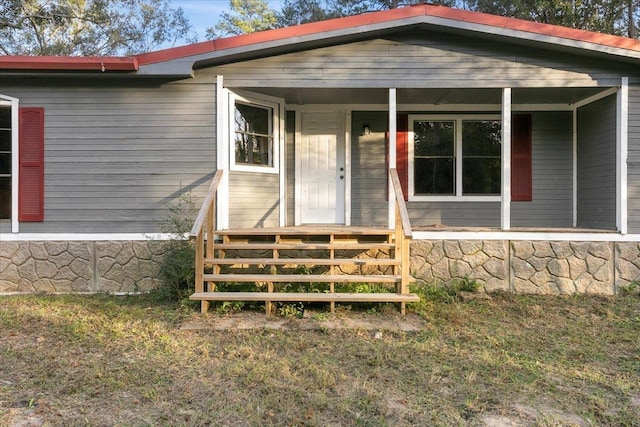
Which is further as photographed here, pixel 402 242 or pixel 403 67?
pixel 403 67

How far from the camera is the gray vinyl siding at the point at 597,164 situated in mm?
5898

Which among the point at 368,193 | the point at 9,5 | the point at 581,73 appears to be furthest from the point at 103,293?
the point at 9,5

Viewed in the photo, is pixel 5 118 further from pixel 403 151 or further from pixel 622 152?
pixel 622 152

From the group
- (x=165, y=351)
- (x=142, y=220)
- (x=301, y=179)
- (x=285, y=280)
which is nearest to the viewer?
(x=165, y=351)

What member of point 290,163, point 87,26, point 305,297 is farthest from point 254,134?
point 87,26

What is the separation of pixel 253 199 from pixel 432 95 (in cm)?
304

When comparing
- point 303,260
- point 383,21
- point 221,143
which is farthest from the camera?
point 221,143

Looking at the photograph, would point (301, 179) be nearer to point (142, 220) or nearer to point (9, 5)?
point (142, 220)

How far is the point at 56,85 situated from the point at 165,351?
4041 mm

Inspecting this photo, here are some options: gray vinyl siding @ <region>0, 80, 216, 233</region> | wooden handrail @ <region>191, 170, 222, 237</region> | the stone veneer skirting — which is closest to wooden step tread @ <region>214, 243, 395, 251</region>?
wooden handrail @ <region>191, 170, 222, 237</region>

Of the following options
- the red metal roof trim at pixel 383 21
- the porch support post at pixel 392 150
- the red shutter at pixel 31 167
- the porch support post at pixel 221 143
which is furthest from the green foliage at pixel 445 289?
the red shutter at pixel 31 167

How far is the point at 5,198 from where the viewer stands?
222 inches

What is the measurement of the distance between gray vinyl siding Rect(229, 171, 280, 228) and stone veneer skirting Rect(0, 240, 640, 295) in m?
1.07

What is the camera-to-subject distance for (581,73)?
5590 mm
